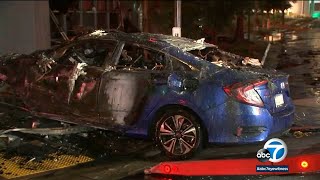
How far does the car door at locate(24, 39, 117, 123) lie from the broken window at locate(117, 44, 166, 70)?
186 millimetres

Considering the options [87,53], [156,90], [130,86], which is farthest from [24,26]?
[156,90]

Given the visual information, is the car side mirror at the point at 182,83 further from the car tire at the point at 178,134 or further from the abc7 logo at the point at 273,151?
the abc7 logo at the point at 273,151

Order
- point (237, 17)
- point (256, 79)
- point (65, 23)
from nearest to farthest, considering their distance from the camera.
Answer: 1. point (256, 79)
2. point (65, 23)
3. point (237, 17)

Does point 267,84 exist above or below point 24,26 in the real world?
below

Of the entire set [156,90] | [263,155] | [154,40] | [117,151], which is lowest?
[117,151]

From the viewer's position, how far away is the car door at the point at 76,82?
7.10m

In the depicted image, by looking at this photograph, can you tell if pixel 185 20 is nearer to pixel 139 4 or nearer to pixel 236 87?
pixel 139 4

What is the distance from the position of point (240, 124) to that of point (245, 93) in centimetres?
39

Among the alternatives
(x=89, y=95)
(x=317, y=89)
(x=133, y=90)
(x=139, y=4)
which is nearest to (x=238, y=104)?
(x=133, y=90)

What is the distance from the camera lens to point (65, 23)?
643 inches

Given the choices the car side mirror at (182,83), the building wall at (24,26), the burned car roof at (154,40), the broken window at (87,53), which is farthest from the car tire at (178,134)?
the building wall at (24,26)

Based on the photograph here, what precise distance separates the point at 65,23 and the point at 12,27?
101 inches

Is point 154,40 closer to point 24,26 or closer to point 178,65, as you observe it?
point 178,65

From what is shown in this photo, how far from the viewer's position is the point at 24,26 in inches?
547
